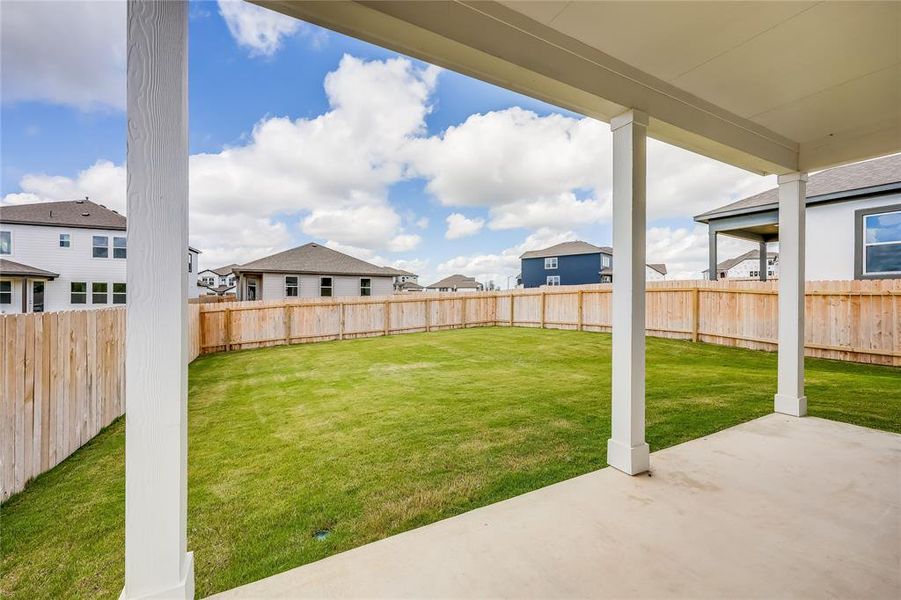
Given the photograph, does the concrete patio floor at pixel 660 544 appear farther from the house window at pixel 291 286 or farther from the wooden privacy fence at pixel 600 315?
the house window at pixel 291 286

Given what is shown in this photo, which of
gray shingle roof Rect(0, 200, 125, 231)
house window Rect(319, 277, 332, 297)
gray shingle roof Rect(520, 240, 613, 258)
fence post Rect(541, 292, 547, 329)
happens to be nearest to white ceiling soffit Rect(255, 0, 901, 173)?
fence post Rect(541, 292, 547, 329)

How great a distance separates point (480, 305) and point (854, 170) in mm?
10335

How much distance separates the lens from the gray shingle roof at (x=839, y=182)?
7.69 m

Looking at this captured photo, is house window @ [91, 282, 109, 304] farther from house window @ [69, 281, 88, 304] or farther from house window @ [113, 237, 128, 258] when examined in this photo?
house window @ [113, 237, 128, 258]

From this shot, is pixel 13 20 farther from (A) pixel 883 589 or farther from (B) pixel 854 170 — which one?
(B) pixel 854 170

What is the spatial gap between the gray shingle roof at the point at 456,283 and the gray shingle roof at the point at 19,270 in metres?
34.6

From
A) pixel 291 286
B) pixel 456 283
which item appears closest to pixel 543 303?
pixel 291 286

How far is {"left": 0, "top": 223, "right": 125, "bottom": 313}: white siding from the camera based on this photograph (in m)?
14.4

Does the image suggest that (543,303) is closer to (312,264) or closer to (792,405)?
(792,405)

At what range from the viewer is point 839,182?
27.5 ft

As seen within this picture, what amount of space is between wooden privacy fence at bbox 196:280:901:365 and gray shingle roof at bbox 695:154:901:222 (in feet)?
7.68

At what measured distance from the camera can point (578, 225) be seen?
89.9 ft

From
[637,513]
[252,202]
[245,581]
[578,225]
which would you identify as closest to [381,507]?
[245,581]

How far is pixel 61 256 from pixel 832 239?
24.8 meters
